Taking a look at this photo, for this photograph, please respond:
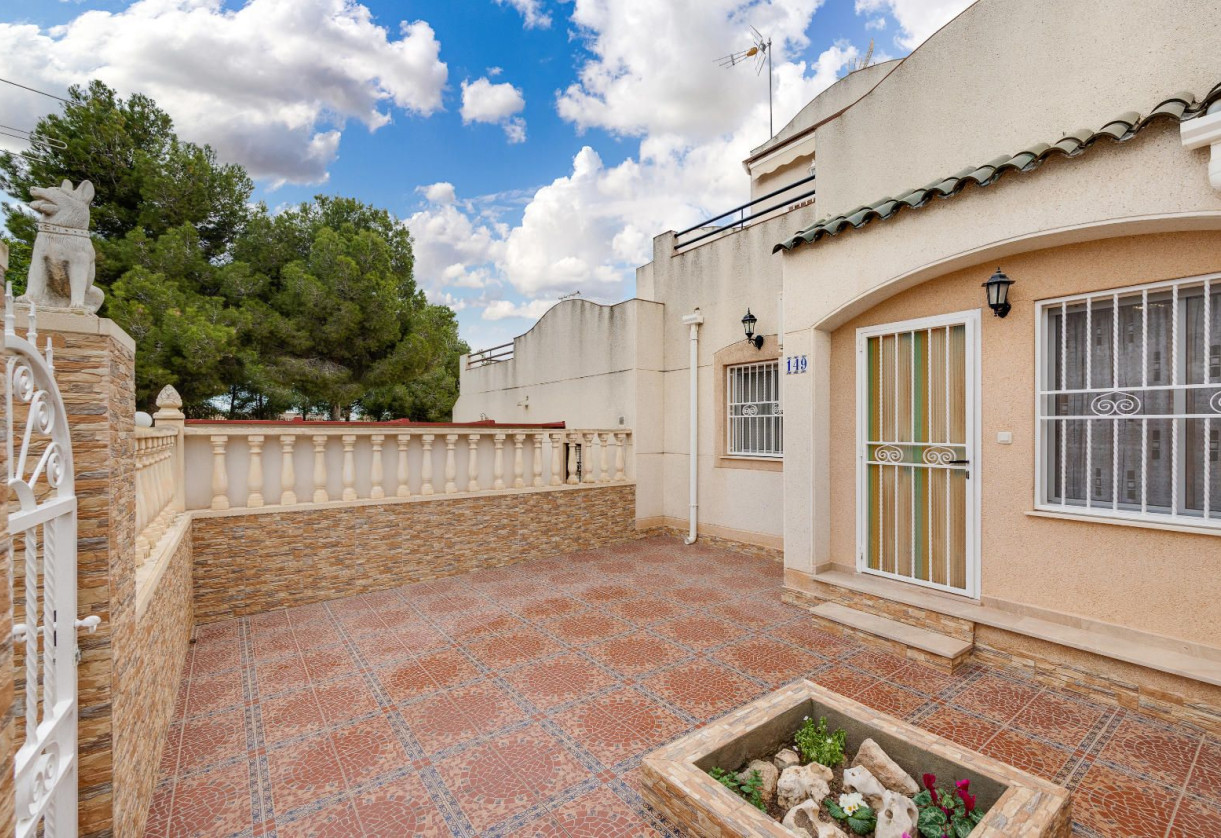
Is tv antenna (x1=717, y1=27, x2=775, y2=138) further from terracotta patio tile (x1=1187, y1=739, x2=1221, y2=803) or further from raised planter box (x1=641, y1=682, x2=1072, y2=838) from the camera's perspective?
terracotta patio tile (x1=1187, y1=739, x2=1221, y2=803)

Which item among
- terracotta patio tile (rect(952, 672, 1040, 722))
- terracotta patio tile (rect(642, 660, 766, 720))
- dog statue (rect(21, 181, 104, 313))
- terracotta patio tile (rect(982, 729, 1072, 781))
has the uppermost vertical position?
dog statue (rect(21, 181, 104, 313))

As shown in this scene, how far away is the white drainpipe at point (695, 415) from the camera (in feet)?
27.2

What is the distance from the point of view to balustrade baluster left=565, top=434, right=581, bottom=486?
823 cm

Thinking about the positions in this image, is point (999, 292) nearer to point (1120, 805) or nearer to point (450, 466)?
point (1120, 805)

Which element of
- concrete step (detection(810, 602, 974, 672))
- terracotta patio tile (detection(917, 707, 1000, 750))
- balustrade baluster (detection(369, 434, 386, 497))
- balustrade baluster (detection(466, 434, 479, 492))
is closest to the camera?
terracotta patio tile (detection(917, 707, 1000, 750))

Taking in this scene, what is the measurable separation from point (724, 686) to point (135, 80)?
1557 centimetres

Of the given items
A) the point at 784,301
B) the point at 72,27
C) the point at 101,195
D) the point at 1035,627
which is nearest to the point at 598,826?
the point at 1035,627

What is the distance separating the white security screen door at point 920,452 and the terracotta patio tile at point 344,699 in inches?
Result: 187

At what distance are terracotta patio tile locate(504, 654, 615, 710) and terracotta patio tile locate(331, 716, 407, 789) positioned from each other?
912 mm

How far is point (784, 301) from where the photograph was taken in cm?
593

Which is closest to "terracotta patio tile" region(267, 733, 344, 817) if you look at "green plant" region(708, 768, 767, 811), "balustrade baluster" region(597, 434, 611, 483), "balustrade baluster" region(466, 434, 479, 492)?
"green plant" region(708, 768, 767, 811)

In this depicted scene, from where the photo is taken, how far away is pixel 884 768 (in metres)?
2.62

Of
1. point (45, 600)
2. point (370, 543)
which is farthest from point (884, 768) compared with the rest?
point (370, 543)

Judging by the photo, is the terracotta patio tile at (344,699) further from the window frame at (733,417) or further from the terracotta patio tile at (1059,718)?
the window frame at (733,417)
